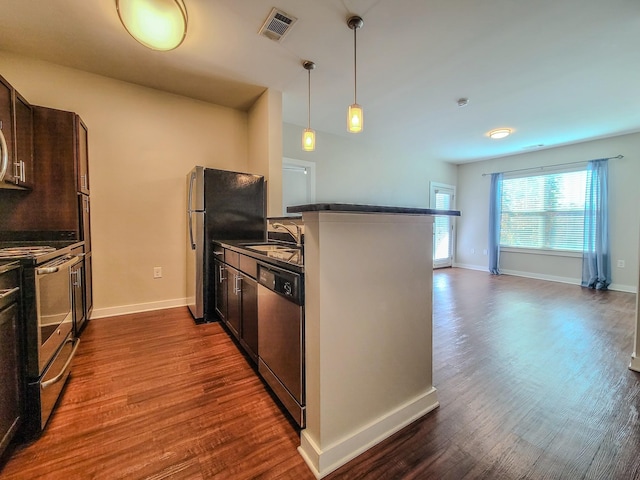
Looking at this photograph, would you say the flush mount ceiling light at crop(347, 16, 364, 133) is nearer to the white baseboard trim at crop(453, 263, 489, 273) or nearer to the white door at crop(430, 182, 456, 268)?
the white door at crop(430, 182, 456, 268)

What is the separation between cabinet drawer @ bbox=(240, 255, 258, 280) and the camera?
174 cm

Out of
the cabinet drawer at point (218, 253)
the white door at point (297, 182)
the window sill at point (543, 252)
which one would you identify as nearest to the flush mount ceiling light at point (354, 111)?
the cabinet drawer at point (218, 253)

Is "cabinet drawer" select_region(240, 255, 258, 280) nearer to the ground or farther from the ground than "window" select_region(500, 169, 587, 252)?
nearer to the ground

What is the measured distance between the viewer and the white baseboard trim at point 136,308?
2.91m

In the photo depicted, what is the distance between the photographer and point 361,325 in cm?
125

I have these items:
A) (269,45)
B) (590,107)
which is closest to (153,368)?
(269,45)

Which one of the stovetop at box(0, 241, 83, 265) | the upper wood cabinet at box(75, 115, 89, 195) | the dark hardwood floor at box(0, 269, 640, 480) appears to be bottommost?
the dark hardwood floor at box(0, 269, 640, 480)

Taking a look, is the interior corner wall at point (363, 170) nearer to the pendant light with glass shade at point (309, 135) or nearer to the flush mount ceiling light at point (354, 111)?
the pendant light with glass shade at point (309, 135)

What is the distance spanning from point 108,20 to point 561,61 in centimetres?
400

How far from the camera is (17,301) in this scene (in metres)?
1.26

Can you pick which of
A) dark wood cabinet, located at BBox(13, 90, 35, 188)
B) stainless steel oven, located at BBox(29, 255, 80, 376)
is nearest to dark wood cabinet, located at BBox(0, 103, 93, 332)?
dark wood cabinet, located at BBox(13, 90, 35, 188)

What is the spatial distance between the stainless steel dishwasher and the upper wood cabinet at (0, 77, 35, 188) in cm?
196

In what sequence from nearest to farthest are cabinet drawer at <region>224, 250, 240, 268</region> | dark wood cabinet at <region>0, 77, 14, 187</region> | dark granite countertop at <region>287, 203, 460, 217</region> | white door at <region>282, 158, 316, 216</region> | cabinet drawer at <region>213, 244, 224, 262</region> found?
dark granite countertop at <region>287, 203, 460, 217</region> < dark wood cabinet at <region>0, 77, 14, 187</region> < cabinet drawer at <region>224, 250, 240, 268</region> < cabinet drawer at <region>213, 244, 224, 262</region> < white door at <region>282, 158, 316, 216</region>

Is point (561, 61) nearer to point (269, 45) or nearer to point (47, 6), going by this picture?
point (269, 45)
